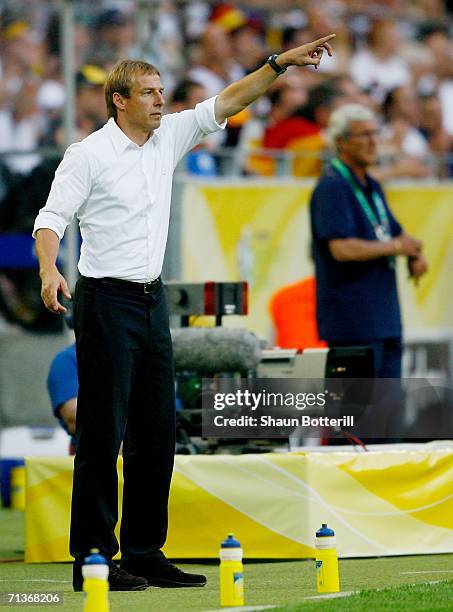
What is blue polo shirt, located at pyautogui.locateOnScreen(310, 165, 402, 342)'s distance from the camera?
852 centimetres

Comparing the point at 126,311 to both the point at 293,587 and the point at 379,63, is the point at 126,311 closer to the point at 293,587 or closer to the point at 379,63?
the point at 293,587

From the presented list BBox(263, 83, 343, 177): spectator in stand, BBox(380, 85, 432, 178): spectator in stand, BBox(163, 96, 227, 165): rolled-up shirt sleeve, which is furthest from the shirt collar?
BBox(380, 85, 432, 178): spectator in stand

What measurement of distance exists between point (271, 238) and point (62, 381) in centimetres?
399

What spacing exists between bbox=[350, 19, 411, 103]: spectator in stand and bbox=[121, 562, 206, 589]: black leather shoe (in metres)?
9.82

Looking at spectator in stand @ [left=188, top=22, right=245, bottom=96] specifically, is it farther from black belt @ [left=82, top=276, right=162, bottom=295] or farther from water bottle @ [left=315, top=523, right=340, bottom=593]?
Result: water bottle @ [left=315, top=523, right=340, bottom=593]

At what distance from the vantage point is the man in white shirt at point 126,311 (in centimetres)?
591

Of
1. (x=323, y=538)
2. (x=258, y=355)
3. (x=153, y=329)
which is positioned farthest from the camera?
(x=258, y=355)

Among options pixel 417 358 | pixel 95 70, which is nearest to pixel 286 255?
pixel 417 358

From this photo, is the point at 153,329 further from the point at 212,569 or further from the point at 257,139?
the point at 257,139

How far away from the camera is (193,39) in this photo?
14234 millimetres

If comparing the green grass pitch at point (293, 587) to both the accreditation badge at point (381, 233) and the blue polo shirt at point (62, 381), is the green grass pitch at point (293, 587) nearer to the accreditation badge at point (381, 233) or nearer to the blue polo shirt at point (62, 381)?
the blue polo shirt at point (62, 381)

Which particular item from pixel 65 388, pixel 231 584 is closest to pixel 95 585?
pixel 231 584

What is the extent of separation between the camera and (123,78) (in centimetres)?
603

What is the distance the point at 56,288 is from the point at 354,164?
11.4 ft
